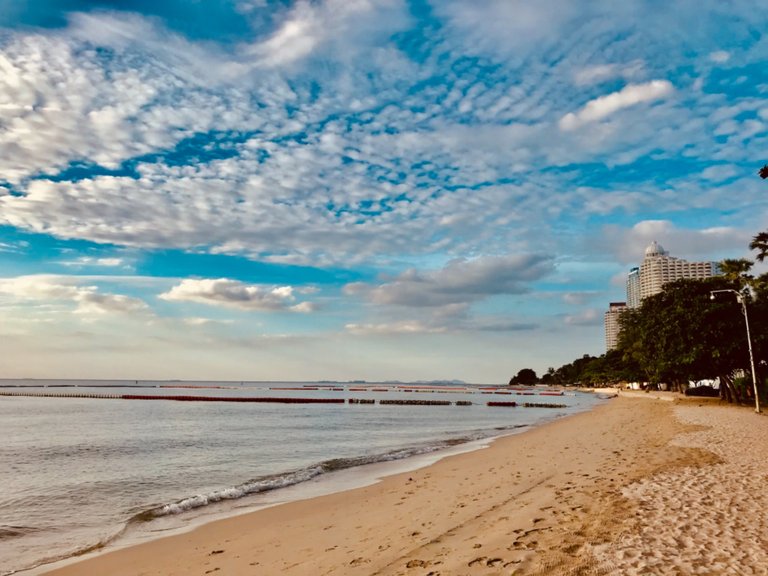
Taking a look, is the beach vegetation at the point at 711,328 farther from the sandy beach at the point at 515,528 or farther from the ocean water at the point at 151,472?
the sandy beach at the point at 515,528

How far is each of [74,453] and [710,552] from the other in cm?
2957

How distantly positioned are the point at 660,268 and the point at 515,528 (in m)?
207

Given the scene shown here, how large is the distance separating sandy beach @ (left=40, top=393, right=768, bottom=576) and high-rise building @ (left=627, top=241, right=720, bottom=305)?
180 meters

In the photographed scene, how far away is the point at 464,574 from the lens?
6.89m

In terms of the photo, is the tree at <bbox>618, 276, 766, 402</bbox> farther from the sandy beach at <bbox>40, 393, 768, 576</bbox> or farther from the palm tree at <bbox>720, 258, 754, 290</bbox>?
the sandy beach at <bbox>40, 393, 768, 576</bbox>

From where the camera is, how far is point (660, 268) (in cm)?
18925

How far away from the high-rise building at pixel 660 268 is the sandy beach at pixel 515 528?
180 metres

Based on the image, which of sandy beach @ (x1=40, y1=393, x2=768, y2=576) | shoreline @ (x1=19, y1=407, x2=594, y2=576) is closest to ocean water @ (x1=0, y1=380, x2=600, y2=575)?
shoreline @ (x1=19, y1=407, x2=594, y2=576)

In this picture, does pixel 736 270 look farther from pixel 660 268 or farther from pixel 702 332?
pixel 660 268

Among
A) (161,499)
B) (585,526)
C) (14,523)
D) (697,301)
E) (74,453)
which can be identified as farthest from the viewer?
(697,301)

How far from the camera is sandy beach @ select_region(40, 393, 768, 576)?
283 inches

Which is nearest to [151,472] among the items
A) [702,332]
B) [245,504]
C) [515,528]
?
[245,504]

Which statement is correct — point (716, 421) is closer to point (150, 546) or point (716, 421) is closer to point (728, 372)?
point (728, 372)

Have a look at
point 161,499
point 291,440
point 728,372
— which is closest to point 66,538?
point 161,499
